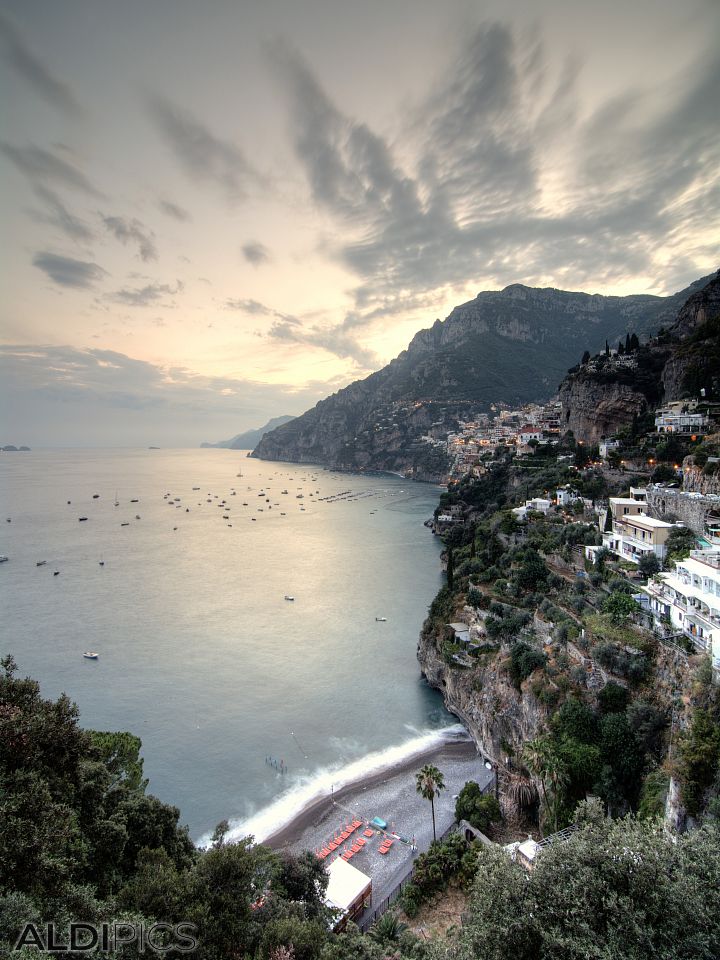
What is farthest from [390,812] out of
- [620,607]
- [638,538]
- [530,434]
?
[530,434]

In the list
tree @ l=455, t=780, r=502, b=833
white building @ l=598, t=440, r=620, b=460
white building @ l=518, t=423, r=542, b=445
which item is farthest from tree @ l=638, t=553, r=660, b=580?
white building @ l=518, t=423, r=542, b=445

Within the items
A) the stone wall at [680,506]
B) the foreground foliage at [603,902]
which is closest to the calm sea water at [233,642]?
the foreground foliage at [603,902]

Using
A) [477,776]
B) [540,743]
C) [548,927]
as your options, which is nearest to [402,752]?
[477,776]

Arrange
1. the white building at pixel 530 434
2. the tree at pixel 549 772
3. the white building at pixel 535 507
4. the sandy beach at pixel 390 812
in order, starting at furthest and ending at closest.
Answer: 1. the white building at pixel 530 434
2. the white building at pixel 535 507
3. the sandy beach at pixel 390 812
4. the tree at pixel 549 772

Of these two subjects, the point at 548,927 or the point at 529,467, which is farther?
the point at 529,467

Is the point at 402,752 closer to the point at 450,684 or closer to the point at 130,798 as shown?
the point at 450,684

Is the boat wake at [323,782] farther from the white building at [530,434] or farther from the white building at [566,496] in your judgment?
the white building at [530,434]
